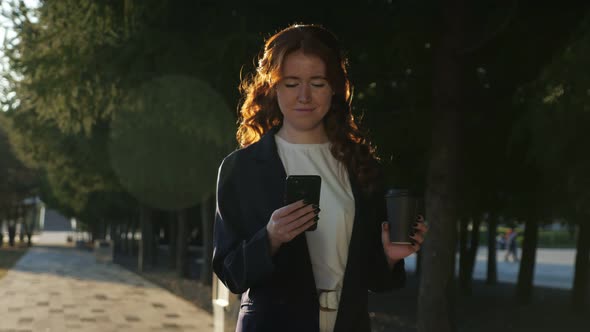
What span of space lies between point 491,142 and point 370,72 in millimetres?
3928

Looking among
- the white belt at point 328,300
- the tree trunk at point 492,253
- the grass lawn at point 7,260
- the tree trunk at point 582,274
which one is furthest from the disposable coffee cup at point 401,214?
the grass lawn at point 7,260

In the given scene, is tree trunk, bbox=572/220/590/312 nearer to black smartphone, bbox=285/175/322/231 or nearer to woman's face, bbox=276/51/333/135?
woman's face, bbox=276/51/333/135

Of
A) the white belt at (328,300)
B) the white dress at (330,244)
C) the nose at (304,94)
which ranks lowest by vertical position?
the white belt at (328,300)

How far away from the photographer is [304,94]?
265cm

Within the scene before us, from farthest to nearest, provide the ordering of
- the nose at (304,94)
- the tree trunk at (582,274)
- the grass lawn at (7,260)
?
the grass lawn at (7,260) < the tree trunk at (582,274) < the nose at (304,94)

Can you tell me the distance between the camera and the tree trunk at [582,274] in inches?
658

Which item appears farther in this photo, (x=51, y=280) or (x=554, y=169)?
(x=51, y=280)

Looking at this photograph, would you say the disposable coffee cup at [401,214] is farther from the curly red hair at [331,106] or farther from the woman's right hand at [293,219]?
the woman's right hand at [293,219]

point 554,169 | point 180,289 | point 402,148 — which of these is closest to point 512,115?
point 402,148

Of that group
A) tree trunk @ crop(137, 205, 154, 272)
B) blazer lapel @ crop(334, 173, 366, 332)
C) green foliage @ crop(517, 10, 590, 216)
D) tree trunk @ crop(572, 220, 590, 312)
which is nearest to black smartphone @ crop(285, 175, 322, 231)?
blazer lapel @ crop(334, 173, 366, 332)

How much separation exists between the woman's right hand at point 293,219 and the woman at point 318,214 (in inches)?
2.1

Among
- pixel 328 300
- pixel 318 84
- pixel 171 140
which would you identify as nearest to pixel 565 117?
pixel 318 84

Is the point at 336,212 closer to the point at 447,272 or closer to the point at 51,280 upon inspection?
the point at 447,272

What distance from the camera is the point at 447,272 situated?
34.5 feet
